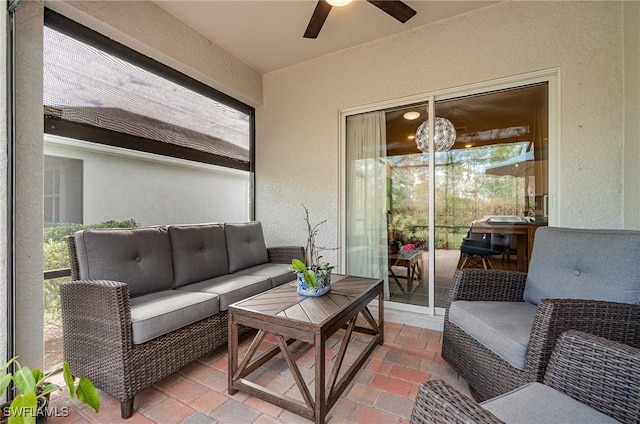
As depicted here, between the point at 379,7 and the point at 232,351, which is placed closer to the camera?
the point at 232,351

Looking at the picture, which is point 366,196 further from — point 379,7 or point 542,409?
point 542,409

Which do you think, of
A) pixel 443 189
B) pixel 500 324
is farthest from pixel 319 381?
pixel 443 189

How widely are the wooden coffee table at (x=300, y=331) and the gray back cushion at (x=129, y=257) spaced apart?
88 cm

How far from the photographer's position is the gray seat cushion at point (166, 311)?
1.59 m

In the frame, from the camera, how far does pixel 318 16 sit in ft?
6.86

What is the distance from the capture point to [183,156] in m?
2.95

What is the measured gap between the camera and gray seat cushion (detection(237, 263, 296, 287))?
265 cm

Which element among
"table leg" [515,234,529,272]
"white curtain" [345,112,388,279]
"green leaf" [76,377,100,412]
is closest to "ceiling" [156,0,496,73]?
"white curtain" [345,112,388,279]

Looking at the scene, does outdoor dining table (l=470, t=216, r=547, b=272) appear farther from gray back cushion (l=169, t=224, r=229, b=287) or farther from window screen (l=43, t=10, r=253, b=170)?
window screen (l=43, t=10, r=253, b=170)

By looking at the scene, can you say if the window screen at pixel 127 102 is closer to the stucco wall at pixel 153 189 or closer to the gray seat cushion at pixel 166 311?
the stucco wall at pixel 153 189

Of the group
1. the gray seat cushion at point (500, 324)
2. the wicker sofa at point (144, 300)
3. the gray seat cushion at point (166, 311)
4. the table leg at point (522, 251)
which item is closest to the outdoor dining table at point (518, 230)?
the table leg at point (522, 251)

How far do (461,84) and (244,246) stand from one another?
273cm

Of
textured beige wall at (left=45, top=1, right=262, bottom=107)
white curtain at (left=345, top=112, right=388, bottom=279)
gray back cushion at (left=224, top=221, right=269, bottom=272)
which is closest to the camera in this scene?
textured beige wall at (left=45, top=1, right=262, bottom=107)

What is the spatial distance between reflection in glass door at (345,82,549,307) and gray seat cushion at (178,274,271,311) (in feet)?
3.98
